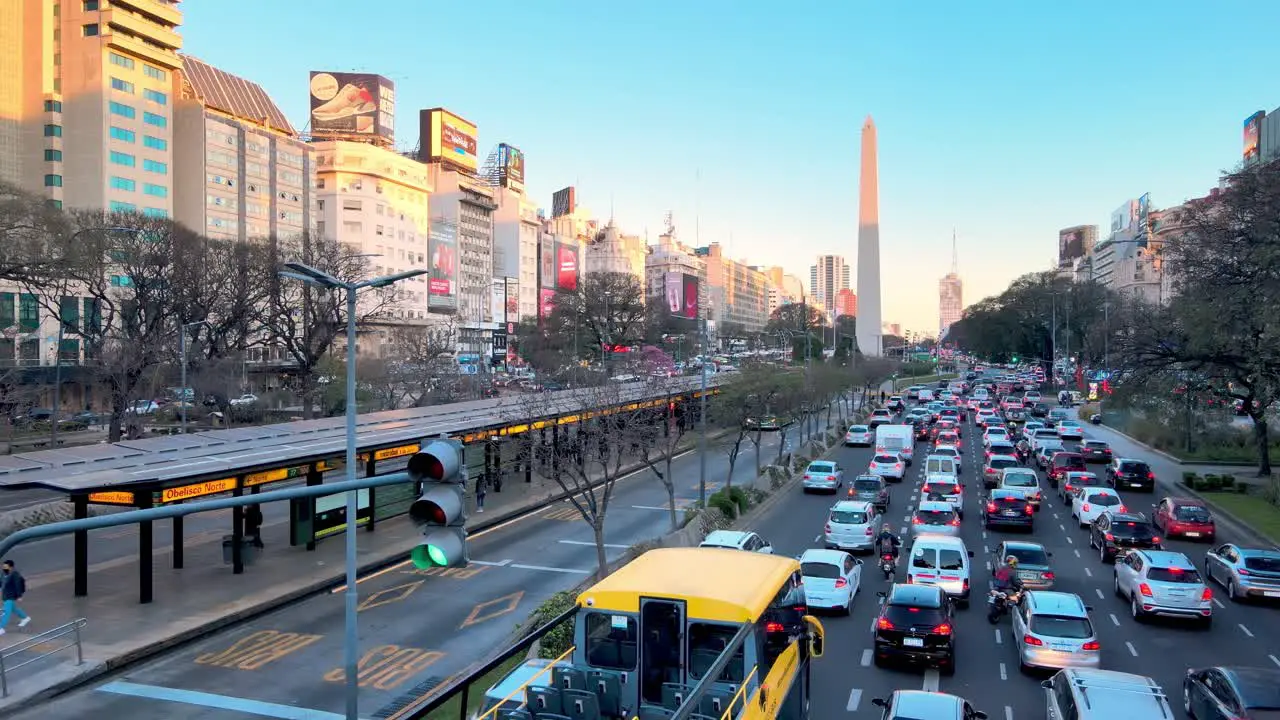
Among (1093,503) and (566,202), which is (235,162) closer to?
(1093,503)

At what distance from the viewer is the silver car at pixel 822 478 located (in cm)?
3500

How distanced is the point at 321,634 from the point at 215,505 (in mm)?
14038

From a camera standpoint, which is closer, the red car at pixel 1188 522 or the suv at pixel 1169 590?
the suv at pixel 1169 590

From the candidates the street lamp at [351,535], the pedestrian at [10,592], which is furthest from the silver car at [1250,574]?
the pedestrian at [10,592]

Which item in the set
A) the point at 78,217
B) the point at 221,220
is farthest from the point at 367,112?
the point at 78,217

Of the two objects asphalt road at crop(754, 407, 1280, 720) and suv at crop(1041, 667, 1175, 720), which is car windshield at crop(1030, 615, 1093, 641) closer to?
asphalt road at crop(754, 407, 1280, 720)

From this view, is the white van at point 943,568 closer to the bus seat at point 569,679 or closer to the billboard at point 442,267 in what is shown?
the bus seat at point 569,679

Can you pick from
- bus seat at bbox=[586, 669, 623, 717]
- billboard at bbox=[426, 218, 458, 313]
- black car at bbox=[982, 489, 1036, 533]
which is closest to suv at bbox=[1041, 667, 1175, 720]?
bus seat at bbox=[586, 669, 623, 717]

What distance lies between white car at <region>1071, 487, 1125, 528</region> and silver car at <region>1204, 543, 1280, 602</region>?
685 centimetres

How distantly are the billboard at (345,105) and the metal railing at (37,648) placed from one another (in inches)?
3745

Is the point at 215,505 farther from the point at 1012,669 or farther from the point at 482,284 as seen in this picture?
the point at 482,284

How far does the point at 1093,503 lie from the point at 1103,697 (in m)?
19.9

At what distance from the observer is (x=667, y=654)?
337 inches

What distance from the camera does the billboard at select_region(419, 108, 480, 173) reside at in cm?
11700
